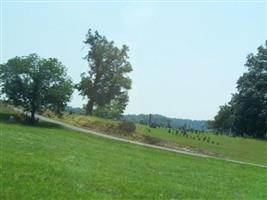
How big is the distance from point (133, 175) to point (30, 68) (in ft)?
126

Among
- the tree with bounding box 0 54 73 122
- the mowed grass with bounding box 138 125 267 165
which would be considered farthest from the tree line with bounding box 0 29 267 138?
the mowed grass with bounding box 138 125 267 165

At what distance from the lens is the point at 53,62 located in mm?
55438

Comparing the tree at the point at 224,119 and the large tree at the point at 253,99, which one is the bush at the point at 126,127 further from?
the tree at the point at 224,119

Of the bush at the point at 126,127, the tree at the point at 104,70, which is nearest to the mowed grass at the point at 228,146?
the bush at the point at 126,127

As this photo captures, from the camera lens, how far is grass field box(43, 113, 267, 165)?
44438mm

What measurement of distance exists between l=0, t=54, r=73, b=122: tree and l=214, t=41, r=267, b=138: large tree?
3050 cm

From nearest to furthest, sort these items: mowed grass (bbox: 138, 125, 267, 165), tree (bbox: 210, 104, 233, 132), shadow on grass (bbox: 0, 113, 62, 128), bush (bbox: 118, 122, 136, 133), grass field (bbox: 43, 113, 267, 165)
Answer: mowed grass (bbox: 138, 125, 267, 165) < grass field (bbox: 43, 113, 267, 165) < shadow on grass (bbox: 0, 113, 62, 128) < bush (bbox: 118, 122, 136, 133) < tree (bbox: 210, 104, 233, 132)

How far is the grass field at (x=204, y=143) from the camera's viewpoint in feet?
146

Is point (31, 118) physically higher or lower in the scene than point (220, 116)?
lower

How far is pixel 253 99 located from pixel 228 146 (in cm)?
2855

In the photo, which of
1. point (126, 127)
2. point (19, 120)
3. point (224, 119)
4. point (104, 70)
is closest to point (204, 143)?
point (126, 127)

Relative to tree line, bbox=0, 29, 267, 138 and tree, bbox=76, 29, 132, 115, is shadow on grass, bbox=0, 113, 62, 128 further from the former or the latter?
tree, bbox=76, 29, 132, 115

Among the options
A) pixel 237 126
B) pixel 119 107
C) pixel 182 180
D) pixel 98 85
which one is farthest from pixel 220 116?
pixel 182 180

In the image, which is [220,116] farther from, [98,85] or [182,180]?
[182,180]
